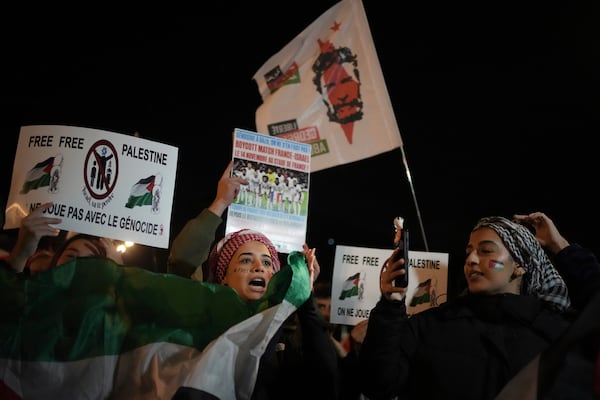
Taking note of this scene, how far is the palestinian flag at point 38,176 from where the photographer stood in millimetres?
3996

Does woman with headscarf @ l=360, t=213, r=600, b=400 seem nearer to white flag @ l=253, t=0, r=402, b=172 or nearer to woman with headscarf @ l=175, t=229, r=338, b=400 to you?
woman with headscarf @ l=175, t=229, r=338, b=400

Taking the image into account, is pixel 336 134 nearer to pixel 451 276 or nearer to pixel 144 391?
pixel 451 276

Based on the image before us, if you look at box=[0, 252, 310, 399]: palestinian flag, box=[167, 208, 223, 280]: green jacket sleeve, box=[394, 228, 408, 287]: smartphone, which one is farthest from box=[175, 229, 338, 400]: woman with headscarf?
box=[167, 208, 223, 280]: green jacket sleeve

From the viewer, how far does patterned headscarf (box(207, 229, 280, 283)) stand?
3.91 meters

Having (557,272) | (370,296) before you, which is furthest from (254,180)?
(557,272)

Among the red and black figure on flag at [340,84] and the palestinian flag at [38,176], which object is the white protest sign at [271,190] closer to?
the palestinian flag at [38,176]

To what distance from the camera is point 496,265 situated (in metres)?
3.79

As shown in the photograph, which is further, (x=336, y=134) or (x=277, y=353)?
(x=336, y=134)

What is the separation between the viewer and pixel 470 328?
354 centimetres

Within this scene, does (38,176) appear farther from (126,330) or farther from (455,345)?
(455,345)

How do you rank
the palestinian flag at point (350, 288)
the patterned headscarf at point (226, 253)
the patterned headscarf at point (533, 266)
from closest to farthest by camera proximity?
the patterned headscarf at point (533, 266) < the patterned headscarf at point (226, 253) < the palestinian flag at point (350, 288)

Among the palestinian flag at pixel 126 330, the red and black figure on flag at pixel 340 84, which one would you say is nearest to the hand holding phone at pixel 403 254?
the palestinian flag at pixel 126 330

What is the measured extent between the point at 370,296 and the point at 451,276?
2328 mm

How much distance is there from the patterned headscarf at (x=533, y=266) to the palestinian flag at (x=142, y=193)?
6.24 feet
